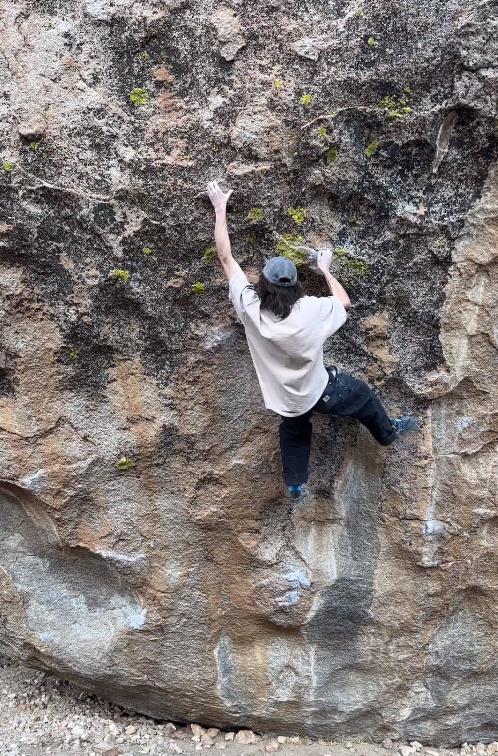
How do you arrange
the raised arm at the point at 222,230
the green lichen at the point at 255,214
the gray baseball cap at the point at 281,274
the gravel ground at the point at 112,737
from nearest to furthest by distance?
1. the gray baseball cap at the point at 281,274
2. the raised arm at the point at 222,230
3. the green lichen at the point at 255,214
4. the gravel ground at the point at 112,737

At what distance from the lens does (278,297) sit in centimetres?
233

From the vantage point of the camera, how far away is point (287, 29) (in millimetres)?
2441

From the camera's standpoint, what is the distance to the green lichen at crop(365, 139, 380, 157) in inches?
98.5

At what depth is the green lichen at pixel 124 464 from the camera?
9.24 ft

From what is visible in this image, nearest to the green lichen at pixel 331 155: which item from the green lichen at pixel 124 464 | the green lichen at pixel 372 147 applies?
the green lichen at pixel 372 147

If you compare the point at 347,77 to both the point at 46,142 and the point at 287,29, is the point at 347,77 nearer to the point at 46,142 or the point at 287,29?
the point at 287,29

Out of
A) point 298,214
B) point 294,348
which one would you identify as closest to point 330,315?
point 294,348

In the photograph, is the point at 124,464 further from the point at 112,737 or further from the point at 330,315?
the point at 112,737

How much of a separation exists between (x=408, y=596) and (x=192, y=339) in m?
1.46

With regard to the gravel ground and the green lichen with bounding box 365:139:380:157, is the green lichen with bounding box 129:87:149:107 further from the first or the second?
the gravel ground

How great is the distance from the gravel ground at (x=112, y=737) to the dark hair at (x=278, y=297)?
7.16ft

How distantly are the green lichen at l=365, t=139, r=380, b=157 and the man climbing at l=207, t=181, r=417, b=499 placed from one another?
0.37 meters

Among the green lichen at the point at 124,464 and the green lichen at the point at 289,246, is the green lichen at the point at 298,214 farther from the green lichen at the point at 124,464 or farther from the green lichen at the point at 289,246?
the green lichen at the point at 124,464

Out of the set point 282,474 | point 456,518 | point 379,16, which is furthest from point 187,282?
point 456,518
